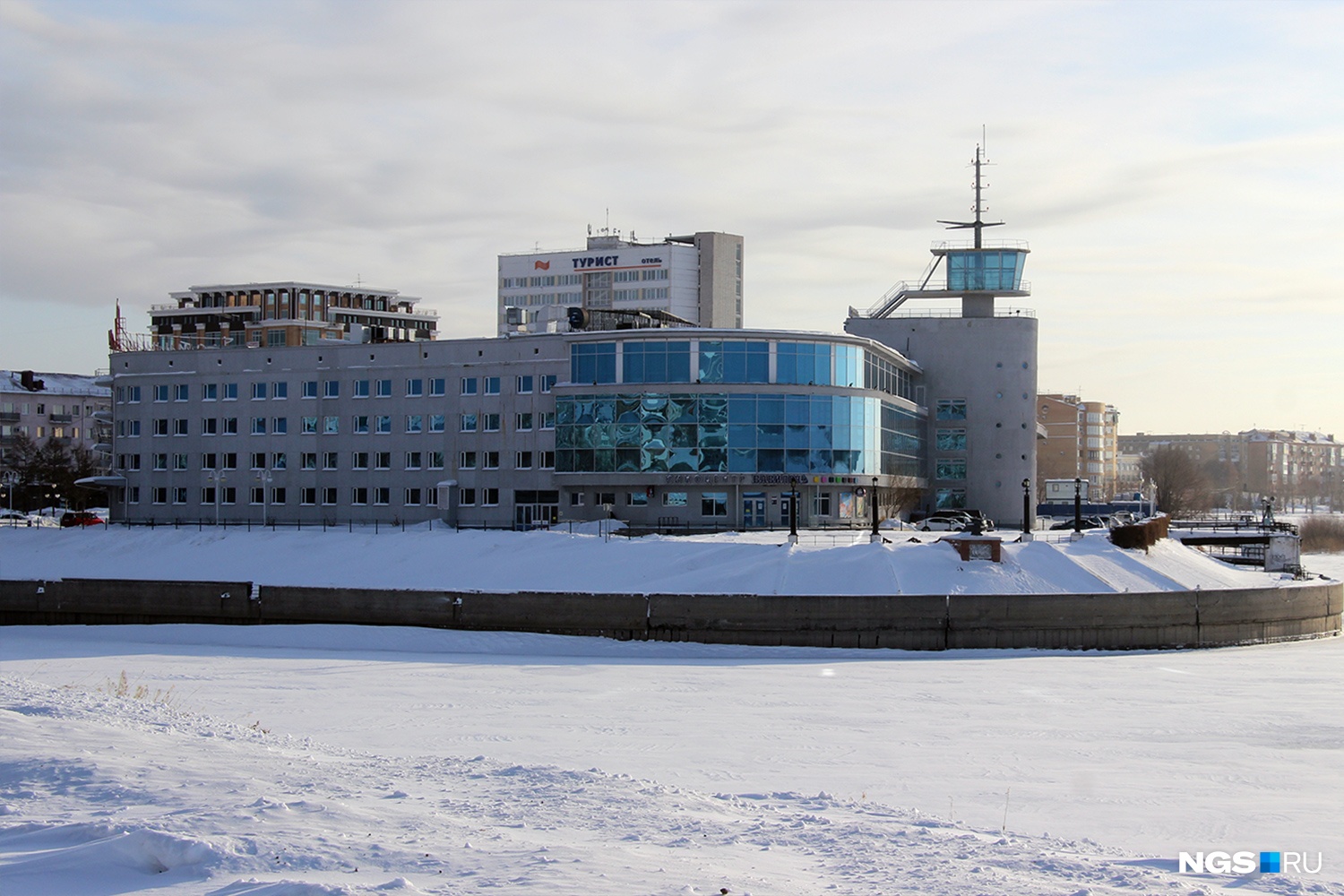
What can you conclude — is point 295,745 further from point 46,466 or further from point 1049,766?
point 46,466

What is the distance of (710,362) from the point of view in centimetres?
7175

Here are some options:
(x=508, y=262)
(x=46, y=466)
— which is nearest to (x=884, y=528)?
(x=46, y=466)

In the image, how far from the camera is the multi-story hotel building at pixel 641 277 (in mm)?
155875

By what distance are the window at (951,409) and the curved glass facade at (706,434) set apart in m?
20.8

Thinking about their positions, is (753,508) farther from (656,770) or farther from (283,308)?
(283,308)

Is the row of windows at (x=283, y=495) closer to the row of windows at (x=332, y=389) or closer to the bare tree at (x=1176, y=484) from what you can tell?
the row of windows at (x=332, y=389)

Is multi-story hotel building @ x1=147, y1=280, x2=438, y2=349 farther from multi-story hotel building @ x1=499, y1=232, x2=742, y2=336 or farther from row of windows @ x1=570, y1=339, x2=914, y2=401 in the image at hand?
row of windows @ x1=570, y1=339, x2=914, y2=401

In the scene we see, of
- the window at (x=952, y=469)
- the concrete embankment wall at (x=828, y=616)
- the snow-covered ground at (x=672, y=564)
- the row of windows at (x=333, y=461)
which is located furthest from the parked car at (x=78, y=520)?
the window at (x=952, y=469)

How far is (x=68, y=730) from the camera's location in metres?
18.7

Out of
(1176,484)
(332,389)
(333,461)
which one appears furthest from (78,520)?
(1176,484)

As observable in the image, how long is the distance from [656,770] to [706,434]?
50.7 metres

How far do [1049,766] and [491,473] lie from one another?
193 ft

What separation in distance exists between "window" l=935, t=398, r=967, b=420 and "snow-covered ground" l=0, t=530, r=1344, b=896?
175 feet

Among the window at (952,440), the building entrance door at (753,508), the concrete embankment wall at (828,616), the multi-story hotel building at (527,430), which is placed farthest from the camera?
the window at (952,440)
